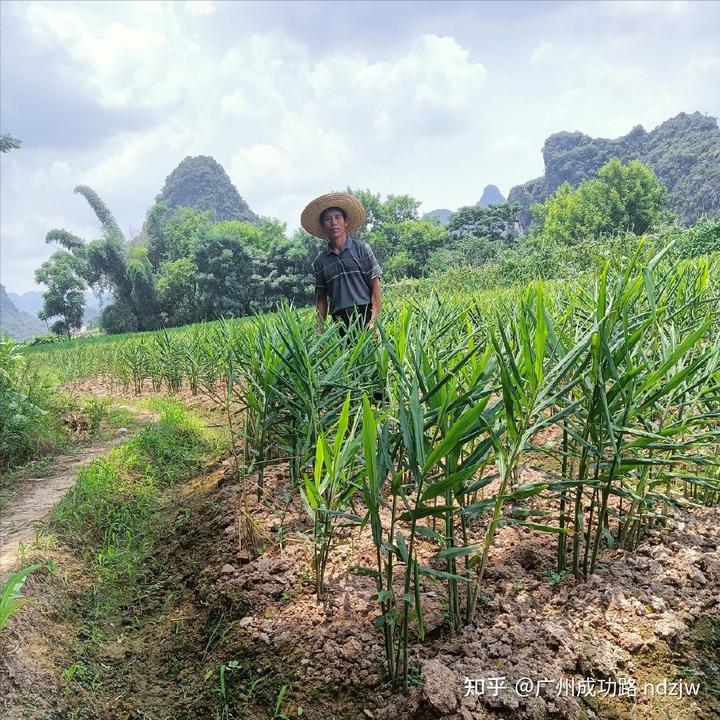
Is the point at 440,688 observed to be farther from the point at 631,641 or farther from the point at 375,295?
the point at 375,295

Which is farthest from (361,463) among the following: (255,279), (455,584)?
(255,279)

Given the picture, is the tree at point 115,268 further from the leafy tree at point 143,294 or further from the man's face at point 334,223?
the man's face at point 334,223

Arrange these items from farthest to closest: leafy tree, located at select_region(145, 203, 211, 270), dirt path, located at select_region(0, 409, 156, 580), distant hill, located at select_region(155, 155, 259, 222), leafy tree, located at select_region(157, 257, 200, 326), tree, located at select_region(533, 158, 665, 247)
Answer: distant hill, located at select_region(155, 155, 259, 222) < leafy tree, located at select_region(145, 203, 211, 270) < tree, located at select_region(533, 158, 665, 247) < leafy tree, located at select_region(157, 257, 200, 326) < dirt path, located at select_region(0, 409, 156, 580)

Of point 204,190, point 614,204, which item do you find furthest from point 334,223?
point 204,190

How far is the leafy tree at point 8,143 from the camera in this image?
8109 millimetres

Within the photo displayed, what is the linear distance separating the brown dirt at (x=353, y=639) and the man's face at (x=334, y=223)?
2249 millimetres

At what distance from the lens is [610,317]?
→ 1.45 metres

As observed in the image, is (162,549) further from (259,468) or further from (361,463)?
(361,463)

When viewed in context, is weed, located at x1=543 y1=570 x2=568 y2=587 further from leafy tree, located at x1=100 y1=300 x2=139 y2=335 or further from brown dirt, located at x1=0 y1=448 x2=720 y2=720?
leafy tree, located at x1=100 y1=300 x2=139 y2=335

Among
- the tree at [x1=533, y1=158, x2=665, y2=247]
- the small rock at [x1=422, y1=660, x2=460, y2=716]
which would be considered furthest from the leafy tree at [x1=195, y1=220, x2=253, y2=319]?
the small rock at [x1=422, y1=660, x2=460, y2=716]

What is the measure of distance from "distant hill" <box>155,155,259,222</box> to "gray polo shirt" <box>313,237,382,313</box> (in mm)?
86387

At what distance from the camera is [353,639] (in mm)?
1563

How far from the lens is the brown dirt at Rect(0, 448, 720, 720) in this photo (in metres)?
1.33

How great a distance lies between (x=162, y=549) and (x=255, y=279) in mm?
26364
